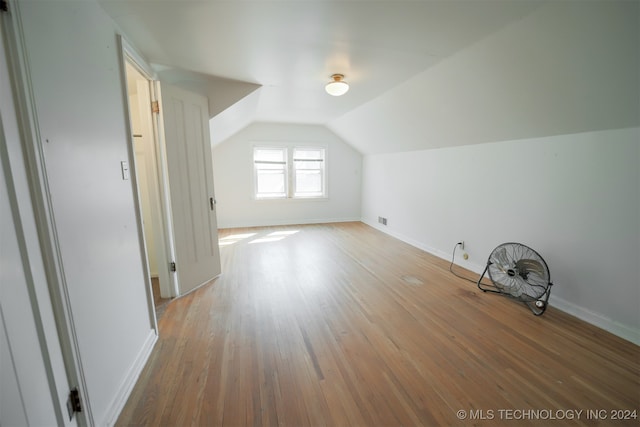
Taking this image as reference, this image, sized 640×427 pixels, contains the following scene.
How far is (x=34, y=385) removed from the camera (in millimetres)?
941

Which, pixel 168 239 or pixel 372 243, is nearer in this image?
pixel 168 239

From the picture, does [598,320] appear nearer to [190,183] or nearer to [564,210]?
[564,210]

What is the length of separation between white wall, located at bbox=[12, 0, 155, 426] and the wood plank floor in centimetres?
30

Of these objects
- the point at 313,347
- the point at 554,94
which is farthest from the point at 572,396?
the point at 554,94

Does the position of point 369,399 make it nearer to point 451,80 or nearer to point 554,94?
point 554,94

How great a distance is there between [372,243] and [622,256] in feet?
9.79

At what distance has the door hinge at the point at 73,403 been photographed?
43.7 inches

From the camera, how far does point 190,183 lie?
2691mm

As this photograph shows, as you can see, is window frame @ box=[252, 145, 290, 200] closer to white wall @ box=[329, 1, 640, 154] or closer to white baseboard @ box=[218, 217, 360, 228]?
white baseboard @ box=[218, 217, 360, 228]

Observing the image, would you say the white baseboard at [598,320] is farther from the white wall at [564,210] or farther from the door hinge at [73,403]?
the door hinge at [73,403]

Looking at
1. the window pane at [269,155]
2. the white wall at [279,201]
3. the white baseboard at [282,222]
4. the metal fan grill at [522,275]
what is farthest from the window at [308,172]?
the metal fan grill at [522,275]

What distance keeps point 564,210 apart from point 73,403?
3603mm

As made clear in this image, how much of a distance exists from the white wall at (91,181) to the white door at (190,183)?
791 millimetres

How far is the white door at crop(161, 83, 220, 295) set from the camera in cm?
248
